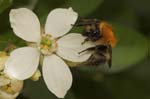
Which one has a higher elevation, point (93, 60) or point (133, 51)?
point (93, 60)

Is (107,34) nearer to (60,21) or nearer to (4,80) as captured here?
(60,21)

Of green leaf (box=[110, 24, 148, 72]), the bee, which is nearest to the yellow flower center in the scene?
the bee

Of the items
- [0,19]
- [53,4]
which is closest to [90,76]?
[53,4]

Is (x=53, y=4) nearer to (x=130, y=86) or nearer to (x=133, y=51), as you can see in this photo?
(x=133, y=51)

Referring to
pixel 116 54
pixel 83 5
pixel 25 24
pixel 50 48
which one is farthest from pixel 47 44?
pixel 116 54

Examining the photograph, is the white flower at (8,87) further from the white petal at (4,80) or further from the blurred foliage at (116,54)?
the blurred foliage at (116,54)

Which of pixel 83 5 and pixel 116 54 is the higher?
pixel 83 5
